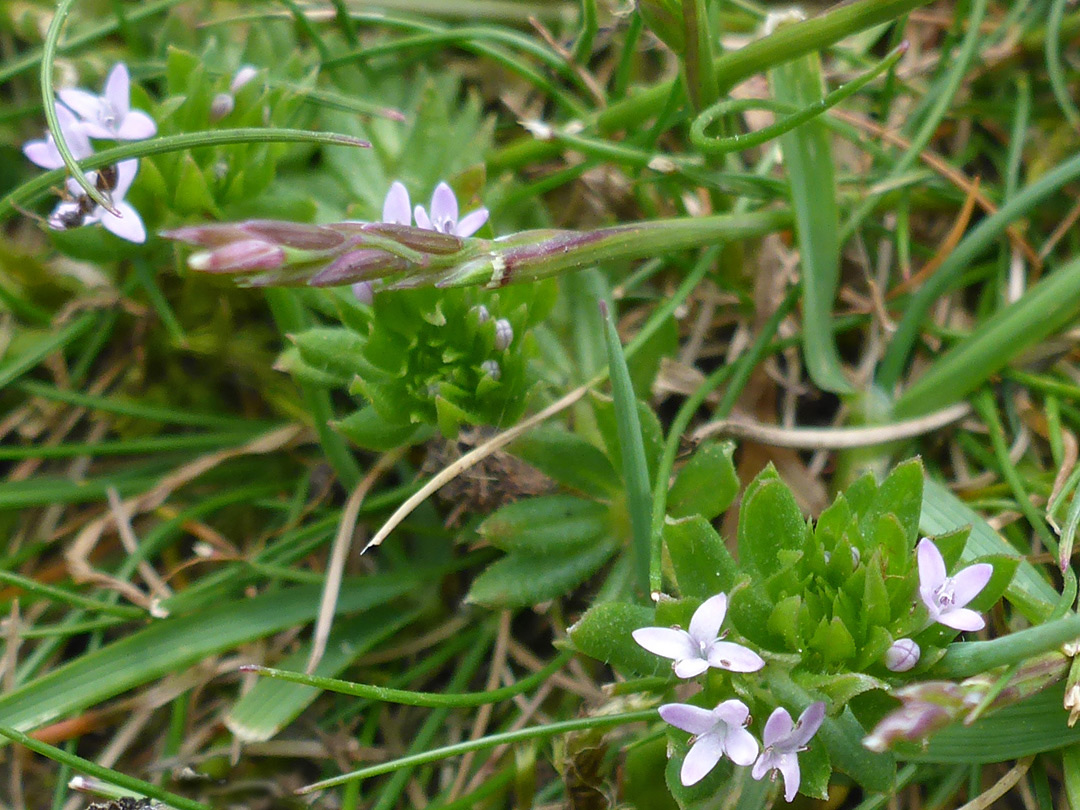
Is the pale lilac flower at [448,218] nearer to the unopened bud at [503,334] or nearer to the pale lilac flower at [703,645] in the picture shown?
the unopened bud at [503,334]

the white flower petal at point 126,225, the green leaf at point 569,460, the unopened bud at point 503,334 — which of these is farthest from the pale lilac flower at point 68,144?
the green leaf at point 569,460

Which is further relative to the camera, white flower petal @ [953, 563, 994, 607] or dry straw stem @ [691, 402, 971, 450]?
dry straw stem @ [691, 402, 971, 450]

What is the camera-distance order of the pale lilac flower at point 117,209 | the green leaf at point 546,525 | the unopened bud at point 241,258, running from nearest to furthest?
the unopened bud at point 241,258 → the pale lilac flower at point 117,209 → the green leaf at point 546,525

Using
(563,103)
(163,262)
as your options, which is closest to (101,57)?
(163,262)

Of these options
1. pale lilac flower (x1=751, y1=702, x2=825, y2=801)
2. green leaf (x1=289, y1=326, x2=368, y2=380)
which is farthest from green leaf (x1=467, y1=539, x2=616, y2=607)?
pale lilac flower (x1=751, y1=702, x2=825, y2=801)

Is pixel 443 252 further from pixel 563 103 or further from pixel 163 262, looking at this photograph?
pixel 163 262

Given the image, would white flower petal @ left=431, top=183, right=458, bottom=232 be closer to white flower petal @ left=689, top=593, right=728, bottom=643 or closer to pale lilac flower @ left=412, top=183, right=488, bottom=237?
pale lilac flower @ left=412, top=183, right=488, bottom=237

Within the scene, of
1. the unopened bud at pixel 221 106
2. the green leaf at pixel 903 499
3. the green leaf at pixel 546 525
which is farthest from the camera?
the unopened bud at pixel 221 106
